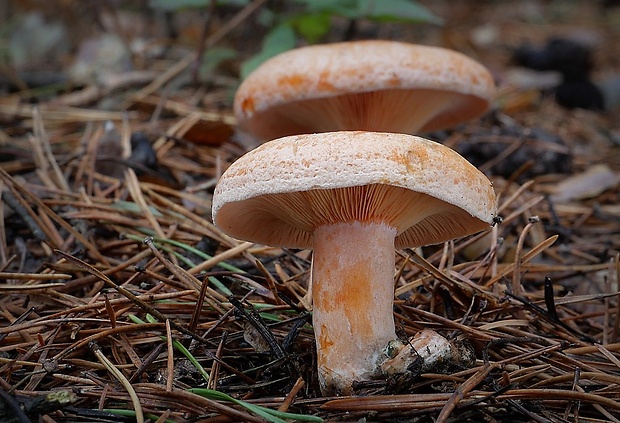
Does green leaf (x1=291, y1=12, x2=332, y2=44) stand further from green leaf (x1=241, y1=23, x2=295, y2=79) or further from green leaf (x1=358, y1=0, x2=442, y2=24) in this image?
green leaf (x1=358, y1=0, x2=442, y2=24)

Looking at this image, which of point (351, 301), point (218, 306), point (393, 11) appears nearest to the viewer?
point (351, 301)

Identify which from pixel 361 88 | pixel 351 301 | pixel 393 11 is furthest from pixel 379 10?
pixel 351 301

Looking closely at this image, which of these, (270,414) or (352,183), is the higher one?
(352,183)

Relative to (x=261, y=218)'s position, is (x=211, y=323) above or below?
below

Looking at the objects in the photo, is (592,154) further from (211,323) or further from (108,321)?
(108,321)

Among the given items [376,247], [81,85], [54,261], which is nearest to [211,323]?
[376,247]

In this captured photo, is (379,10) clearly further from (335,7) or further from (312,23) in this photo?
(312,23)
